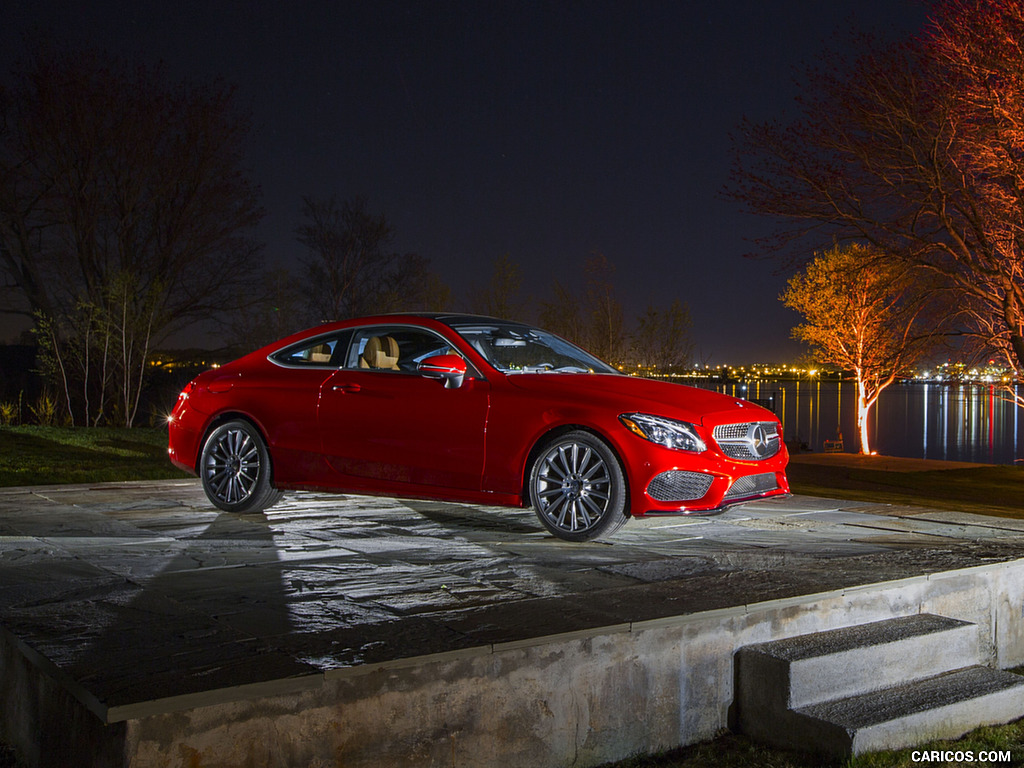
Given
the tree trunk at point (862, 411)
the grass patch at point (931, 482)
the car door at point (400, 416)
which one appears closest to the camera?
the car door at point (400, 416)

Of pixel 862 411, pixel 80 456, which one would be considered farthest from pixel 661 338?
pixel 80 456

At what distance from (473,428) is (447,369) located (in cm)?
43

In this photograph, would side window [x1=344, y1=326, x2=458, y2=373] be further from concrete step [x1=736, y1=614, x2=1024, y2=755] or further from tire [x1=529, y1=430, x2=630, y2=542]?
concrete step [x1=736, y1=614, x2=1024, y2=755]

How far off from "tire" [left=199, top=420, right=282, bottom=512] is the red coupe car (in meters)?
0.01

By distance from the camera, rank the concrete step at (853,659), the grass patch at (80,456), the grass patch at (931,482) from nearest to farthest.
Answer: the concrete step at (853,659)
the grass patch at (80,456)
the grass patch at (931,482)

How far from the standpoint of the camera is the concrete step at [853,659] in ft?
13.2

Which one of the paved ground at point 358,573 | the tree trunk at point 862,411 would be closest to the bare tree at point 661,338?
the tree trunk at point 862,411

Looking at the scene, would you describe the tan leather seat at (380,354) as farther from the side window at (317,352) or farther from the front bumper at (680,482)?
the front bumper at (680,482)

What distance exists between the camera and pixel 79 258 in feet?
82.1

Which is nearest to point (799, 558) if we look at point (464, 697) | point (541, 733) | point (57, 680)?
point (541, 733)

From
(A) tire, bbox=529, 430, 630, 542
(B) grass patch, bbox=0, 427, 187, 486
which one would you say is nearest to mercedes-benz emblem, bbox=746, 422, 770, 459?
(A) tire, bbox=529, 430, 630, 542

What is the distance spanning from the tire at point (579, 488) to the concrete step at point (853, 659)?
1585 mm

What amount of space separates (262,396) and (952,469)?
22.6 meters

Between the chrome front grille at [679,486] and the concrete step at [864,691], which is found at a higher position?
the chrome front grille at [679,486]
